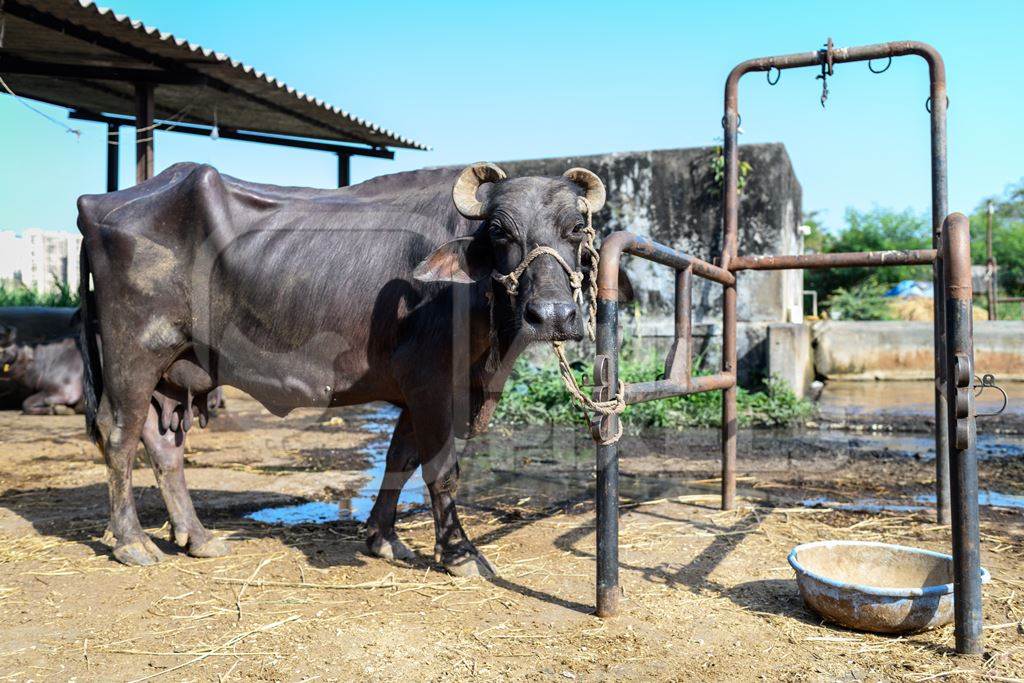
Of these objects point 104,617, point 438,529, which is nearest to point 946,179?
point 438,529

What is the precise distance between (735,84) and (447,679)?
3407 millimetres

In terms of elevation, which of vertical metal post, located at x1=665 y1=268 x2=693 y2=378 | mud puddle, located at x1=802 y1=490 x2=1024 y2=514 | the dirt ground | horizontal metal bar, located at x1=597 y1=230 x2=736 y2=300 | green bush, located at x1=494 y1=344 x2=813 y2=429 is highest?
horizontal metal bar, located at x1=597 y1=230 x2=736 y2=300

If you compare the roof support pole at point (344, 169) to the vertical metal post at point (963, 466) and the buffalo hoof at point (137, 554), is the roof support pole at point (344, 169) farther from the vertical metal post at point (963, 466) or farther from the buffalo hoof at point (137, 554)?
the vertical metal post at point (963, 466)

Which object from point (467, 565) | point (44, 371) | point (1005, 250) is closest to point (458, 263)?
point (467, 565)

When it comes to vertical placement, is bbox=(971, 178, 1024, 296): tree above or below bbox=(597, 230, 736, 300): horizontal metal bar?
above

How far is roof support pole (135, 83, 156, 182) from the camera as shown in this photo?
697 centimetres

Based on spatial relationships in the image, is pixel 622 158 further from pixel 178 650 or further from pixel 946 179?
pixel 178 650

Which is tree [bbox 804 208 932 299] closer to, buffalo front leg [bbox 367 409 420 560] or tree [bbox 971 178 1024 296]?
tree [bbox 971 178 1024 296]

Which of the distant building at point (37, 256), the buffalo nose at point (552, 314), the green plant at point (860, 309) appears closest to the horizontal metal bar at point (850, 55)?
the buffalo nose at point (552, 314)

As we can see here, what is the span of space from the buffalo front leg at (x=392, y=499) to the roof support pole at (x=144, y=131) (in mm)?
4585

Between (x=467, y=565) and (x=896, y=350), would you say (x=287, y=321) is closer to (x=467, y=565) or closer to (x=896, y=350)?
(x=467, y=565)

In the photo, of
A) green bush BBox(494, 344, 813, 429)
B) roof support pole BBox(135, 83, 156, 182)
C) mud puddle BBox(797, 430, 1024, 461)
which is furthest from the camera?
green bush BBox(494, 344, 813, 429)

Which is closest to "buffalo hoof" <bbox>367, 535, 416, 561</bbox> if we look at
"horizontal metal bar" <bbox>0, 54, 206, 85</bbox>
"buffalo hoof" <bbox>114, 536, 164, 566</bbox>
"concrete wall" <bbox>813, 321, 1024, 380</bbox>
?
"buffalo hoof" <bbox>114, 536, 164, 566</bbox>

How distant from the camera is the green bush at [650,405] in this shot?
7.57 m
